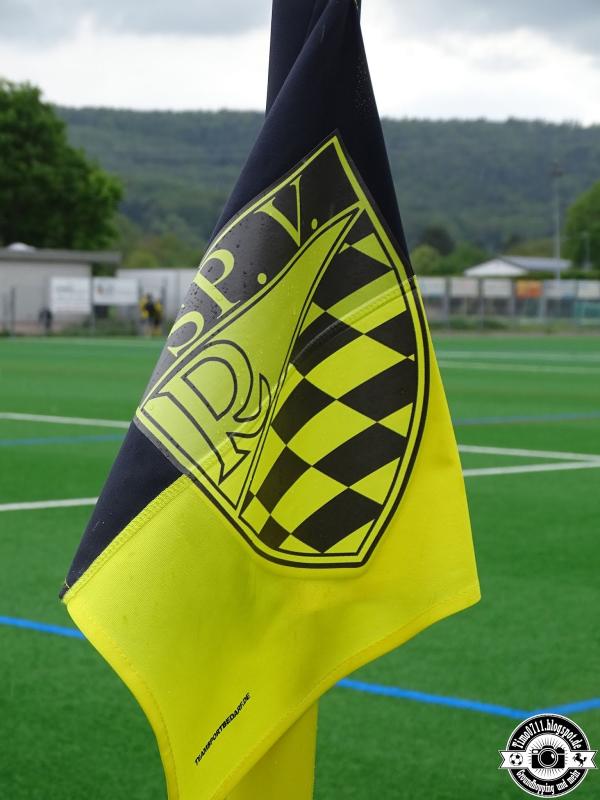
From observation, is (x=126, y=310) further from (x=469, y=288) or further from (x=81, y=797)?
(x=81, y=797)

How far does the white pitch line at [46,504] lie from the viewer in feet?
28.6

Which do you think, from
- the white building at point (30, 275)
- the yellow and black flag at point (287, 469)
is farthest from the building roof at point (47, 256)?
the yellow and black flag at point (287, 469)

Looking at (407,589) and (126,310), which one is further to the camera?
(126,310)

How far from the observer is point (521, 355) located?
1286 inches

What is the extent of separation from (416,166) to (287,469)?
171279 mm

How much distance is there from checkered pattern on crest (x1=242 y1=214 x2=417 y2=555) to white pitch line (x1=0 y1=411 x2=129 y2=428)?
1203 centimetres

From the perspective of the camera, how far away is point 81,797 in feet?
12.6

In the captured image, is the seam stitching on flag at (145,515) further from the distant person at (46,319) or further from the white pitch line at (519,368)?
the distant person at (46,319)

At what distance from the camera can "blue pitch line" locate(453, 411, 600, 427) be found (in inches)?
585

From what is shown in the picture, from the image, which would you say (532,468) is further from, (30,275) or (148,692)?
(30,275)

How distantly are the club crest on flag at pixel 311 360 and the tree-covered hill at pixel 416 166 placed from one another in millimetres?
161893

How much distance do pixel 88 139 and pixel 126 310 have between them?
433 feet

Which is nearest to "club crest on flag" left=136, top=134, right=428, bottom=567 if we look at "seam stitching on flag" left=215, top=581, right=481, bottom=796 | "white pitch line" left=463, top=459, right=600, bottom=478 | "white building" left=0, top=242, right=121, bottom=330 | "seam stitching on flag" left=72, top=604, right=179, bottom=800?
"seam stitching on flag" left=215, top=581, right=481, bottom=796

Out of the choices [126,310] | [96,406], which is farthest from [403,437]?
[126,310]
